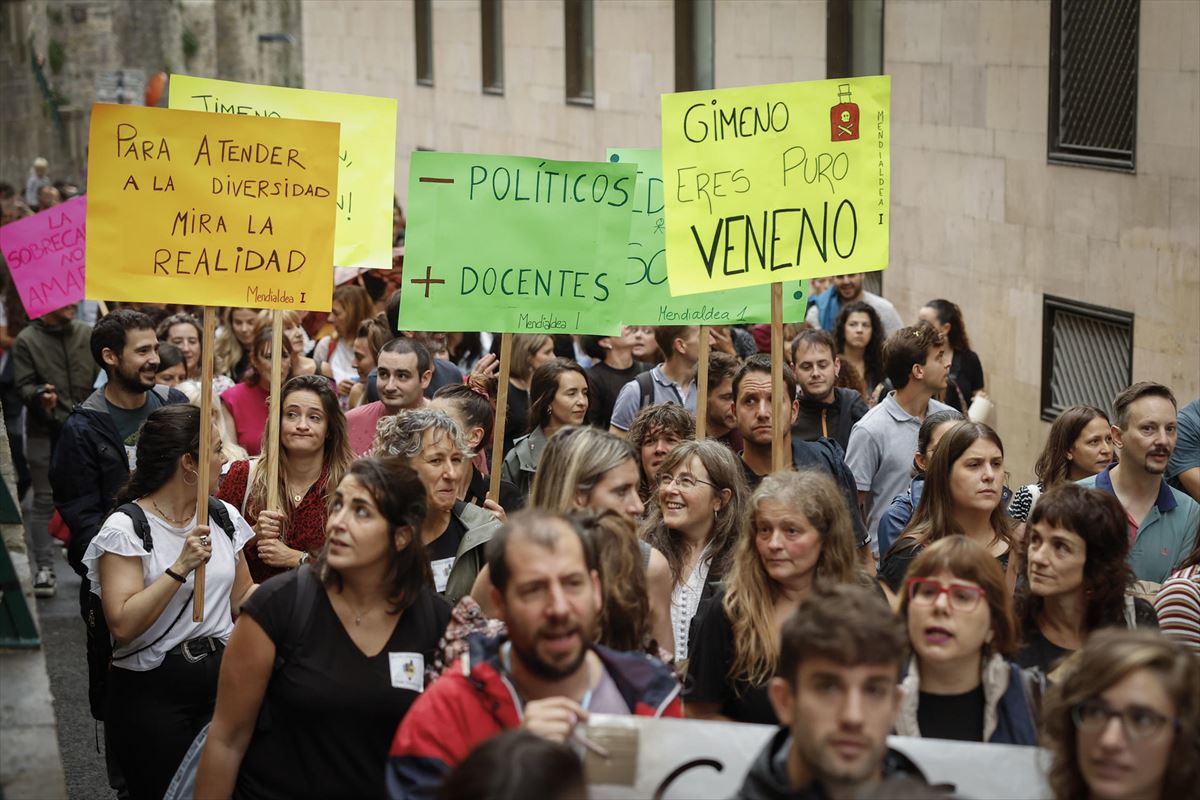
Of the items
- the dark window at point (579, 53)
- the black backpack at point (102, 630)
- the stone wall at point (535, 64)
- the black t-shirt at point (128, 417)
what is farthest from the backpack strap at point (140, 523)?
the dark window at point (579, 53)

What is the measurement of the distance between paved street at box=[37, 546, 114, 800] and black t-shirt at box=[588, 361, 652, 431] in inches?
117

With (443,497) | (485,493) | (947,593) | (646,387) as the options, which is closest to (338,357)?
(646,387)

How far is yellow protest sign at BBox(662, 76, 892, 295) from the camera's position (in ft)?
22.7

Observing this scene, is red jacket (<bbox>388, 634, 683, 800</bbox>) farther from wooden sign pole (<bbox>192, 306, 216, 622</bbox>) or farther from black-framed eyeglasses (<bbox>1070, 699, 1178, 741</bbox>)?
wooden sign pole (<bbox>192, 306, 216, 622</bbox>)

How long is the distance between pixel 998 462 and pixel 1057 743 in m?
2.71

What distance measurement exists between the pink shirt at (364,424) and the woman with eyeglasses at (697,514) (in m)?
2.59

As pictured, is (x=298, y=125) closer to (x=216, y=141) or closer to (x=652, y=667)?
(x=216, y=141)

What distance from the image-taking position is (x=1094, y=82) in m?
12.4

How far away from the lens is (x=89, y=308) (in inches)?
595

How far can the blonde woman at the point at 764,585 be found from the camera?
4.79 m

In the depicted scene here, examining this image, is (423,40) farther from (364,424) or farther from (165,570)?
(165,570)

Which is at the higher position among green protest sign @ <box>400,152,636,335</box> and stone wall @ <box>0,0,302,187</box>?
stone wall @ <box>0,0,302,187</box>

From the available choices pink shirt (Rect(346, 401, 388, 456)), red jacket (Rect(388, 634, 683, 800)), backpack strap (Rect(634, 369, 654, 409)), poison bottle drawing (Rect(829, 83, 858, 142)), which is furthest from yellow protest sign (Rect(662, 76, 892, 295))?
red jacket (Rect(388, 634, 683, 800))

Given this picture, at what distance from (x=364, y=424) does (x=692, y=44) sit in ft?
38.4
